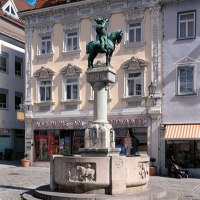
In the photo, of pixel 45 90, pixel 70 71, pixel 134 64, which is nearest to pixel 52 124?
pixel 45 90

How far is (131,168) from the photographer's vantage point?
12.5 metres

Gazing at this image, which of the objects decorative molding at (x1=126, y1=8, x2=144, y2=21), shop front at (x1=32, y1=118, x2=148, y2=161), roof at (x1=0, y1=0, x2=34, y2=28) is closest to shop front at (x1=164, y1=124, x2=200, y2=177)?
shop front at (x1=32, y1=118, x2=148, y2=161)

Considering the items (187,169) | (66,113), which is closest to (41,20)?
(66,113)

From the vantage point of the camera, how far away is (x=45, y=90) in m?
27.8

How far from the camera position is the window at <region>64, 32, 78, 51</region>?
27.1 meters

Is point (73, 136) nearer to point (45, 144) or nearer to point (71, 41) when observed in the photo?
point (45, 144)

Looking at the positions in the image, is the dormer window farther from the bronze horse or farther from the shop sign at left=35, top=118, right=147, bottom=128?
the bronze horse

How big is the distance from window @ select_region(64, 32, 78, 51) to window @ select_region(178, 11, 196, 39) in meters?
7.12

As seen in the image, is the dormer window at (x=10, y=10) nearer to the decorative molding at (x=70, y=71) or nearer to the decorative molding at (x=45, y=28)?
the decorative molding at (x=45, y=28)

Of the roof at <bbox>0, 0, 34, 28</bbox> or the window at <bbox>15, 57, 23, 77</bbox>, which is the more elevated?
the roof at <bbox>0, 0, 34, 28</bbox>

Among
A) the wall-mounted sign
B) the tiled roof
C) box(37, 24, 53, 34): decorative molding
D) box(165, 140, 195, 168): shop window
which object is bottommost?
box(165, 140, 195, 168): shop window

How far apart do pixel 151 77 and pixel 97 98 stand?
11.0 metres

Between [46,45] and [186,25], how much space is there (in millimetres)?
9978

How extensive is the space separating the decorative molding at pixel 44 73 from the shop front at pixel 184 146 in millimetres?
8946
